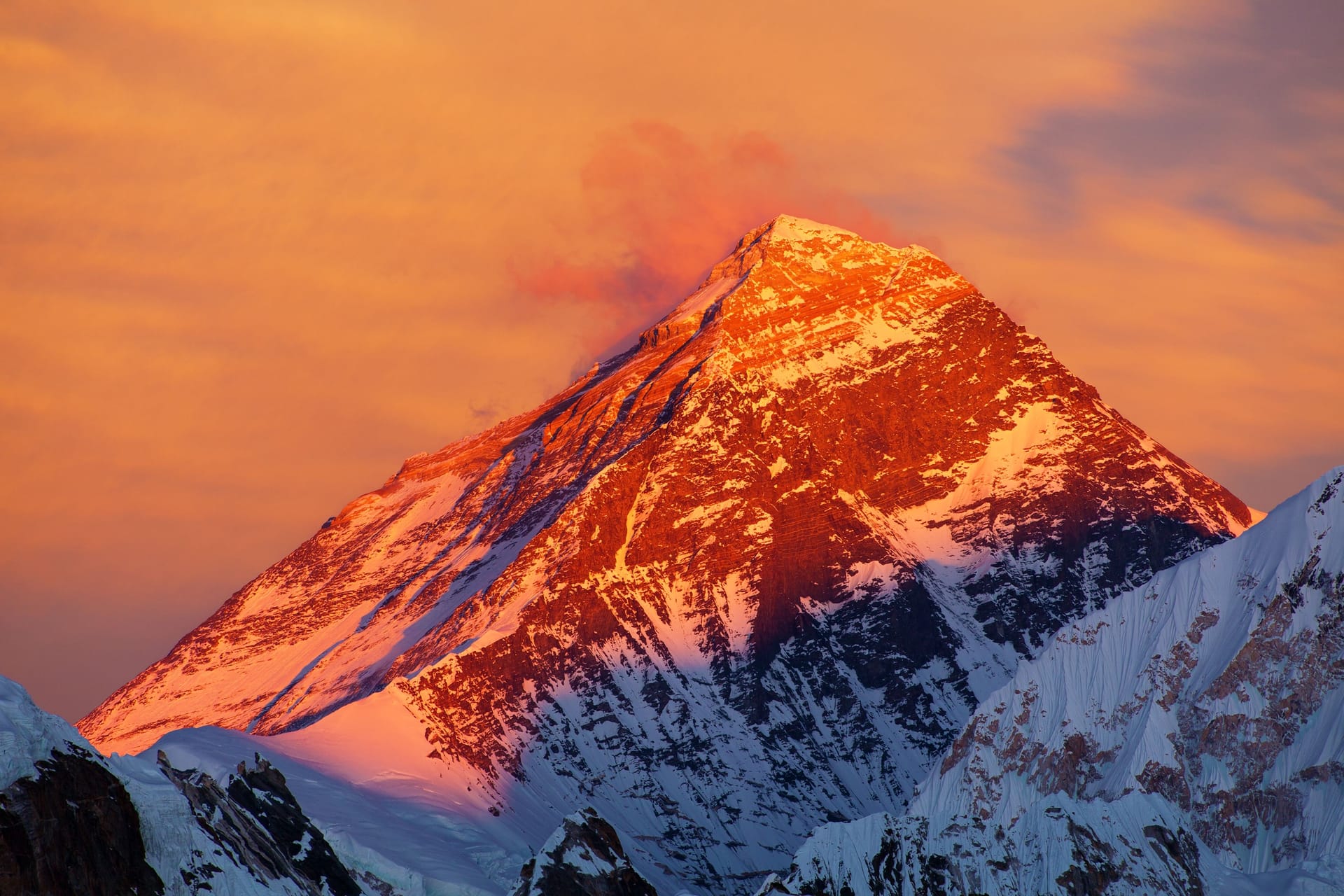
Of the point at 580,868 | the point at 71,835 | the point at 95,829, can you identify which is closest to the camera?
the point at 71,835

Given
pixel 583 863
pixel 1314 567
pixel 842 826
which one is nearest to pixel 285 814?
pixel 583 863

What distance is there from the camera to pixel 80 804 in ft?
334

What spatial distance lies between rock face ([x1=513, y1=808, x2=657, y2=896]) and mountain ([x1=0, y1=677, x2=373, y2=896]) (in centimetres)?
3017

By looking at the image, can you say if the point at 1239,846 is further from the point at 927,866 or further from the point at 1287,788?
the point at 927,866

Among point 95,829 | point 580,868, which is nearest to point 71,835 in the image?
point 95,829

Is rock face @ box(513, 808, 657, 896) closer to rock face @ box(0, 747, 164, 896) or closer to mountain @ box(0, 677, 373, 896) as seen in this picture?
mountain @ box(0, 677, 373, 896)

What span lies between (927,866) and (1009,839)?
Answer: 854 cm

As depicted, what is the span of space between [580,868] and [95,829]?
62.0 meters

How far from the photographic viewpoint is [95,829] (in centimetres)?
10256

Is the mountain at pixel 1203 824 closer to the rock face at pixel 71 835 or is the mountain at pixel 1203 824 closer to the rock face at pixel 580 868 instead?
the rock face at pixel 580 868

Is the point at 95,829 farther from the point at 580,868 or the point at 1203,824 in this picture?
the point at 1203,824

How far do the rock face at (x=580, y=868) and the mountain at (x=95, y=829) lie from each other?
30.2 m

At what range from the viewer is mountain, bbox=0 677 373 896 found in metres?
97.2

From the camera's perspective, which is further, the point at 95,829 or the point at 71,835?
the point at 95,829
